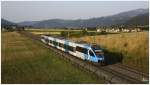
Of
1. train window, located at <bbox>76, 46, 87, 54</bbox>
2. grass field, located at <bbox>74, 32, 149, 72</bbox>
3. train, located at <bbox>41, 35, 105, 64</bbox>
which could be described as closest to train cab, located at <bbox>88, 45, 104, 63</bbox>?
train, located at <bbox>41, 35, 105, 64</bbox>

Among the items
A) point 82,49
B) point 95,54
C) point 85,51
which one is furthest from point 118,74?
point 82,49

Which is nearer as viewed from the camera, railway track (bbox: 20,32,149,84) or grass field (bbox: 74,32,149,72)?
railway track (bbox: 20,32,149,84)

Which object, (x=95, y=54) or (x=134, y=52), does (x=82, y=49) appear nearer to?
(x=95, y=54)

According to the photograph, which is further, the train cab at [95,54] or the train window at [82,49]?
the train window at [82,49]

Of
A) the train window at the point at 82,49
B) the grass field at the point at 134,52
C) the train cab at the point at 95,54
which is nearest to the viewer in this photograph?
the train cab at the point at 95,54

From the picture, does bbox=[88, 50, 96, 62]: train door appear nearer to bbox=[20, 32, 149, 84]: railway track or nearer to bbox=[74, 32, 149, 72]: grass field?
bbox=[20, 32, 149, 84]: railway track

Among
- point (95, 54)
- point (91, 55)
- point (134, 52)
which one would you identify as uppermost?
point (95, 54)

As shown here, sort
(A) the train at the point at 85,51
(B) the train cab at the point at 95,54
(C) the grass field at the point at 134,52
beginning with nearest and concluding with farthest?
1. (B) the train cab at the point at 95,54
2. (A) the train at the point at 85,51
3. (C) the grass field at the point at 134,52

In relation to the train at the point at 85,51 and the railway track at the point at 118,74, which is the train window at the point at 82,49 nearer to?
the train at the point at 85,51

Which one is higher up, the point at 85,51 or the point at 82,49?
the point at 82,49

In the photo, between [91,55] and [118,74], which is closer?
[118,74]

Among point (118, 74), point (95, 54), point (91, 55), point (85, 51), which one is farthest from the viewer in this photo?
point (85, 51)

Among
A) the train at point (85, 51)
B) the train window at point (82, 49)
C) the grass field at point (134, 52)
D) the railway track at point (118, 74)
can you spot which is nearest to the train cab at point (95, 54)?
the train at point (85, 51)

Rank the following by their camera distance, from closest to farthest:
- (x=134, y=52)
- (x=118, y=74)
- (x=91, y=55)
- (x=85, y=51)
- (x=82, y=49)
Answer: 1. (x=118, y=74)
2. (x=91, y=55)
3. (x=85, y=51)
4. (x=82, y=49)
5. (x=134, y=52)
